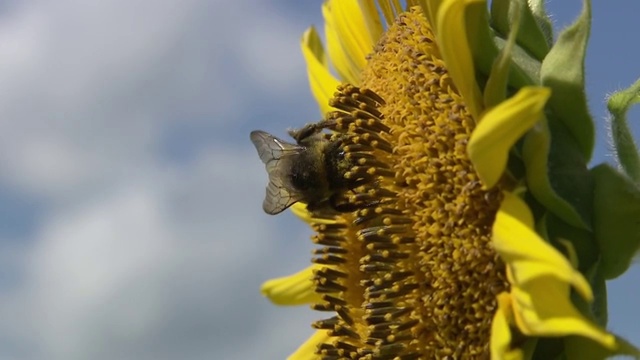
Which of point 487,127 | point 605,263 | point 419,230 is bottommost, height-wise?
point 605,263

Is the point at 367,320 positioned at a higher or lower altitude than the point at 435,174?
lower

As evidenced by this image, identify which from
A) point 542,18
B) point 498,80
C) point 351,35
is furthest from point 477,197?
point 351,35

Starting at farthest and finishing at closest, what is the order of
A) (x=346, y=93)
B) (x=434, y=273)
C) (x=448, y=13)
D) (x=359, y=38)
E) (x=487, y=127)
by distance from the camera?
(x=359, y=38)
(x=346, y=93)
(x=434, y=273)
(x=448, y=13)
(x=487, y=127)

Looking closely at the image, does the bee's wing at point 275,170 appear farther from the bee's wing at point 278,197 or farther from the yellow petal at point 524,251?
the yellow petal at point 524,251

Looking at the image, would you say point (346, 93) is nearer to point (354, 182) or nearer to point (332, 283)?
point (354, 182)

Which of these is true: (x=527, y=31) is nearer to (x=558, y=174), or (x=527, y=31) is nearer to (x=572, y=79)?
(x=572, y=79)

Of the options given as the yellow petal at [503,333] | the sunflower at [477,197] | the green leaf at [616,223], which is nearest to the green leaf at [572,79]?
the sunflower at [477,197]

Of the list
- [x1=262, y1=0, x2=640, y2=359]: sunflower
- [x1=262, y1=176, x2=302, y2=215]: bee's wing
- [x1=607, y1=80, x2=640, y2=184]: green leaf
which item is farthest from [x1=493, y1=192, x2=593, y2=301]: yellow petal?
[x1=262, y1=176, x2=302, y2=215]: bee's wing

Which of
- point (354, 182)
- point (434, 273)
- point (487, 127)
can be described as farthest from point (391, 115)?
point (487, 127)
